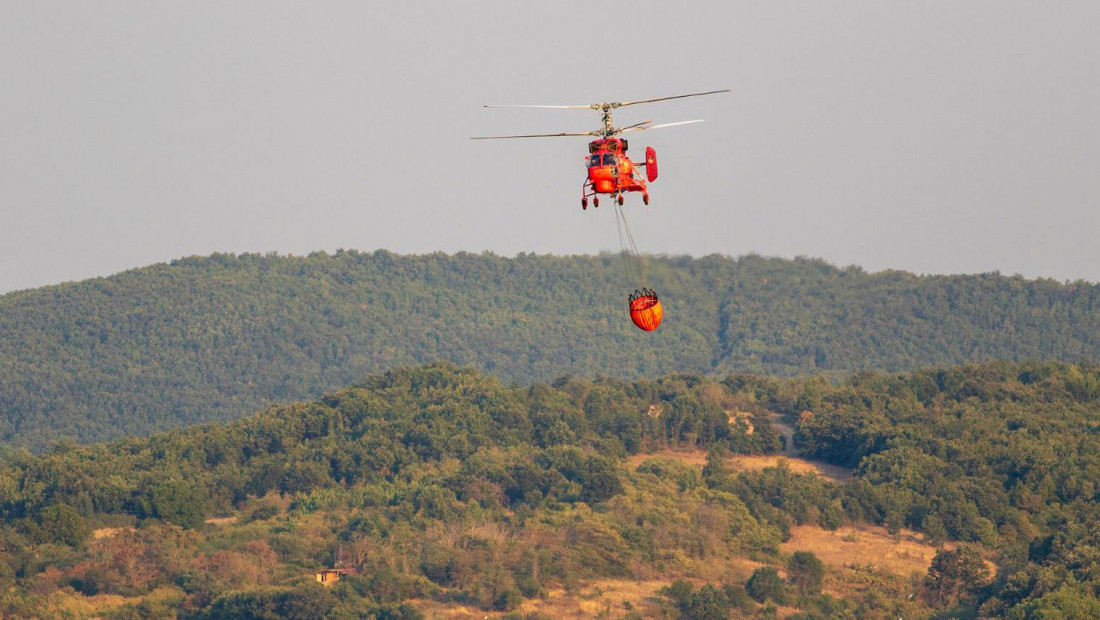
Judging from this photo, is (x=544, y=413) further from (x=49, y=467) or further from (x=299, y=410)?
(x=49, y=467)

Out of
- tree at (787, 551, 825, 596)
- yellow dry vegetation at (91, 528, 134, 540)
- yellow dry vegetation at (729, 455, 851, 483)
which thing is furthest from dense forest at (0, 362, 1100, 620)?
yellow dry vegetation at (729, 455, 851, 483)

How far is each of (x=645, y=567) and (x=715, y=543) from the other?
519 centimetres

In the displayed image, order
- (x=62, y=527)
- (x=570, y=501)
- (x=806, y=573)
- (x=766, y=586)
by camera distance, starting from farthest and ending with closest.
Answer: (x=570, y=501), (x=62, y=527), (x=806, y=573), (x=766, y=586)

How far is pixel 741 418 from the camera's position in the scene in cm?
12800

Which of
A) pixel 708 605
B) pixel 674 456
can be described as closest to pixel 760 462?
pixel 674 456

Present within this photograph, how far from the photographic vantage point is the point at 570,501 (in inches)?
4390

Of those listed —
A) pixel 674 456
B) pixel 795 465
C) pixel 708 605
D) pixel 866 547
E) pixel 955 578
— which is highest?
pixel 674 456

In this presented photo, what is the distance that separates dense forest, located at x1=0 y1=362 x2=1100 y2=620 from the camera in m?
92.5

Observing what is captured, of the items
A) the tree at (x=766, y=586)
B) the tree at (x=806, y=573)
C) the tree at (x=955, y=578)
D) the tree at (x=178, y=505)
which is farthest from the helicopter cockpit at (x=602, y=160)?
the tree at (x=178, y=505)

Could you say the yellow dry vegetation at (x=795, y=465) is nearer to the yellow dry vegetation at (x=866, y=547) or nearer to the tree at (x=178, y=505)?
the yellow dry vegetation at (x=866, y=547)

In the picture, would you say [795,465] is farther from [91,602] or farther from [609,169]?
[609,169]

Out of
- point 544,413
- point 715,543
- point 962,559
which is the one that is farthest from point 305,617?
point 544,413

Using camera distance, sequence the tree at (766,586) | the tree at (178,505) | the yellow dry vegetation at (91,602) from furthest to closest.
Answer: the tree at (178,505) → the tree at (766,586) → the yellow dry vegetation at (91,602)

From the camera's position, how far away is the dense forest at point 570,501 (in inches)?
3642
